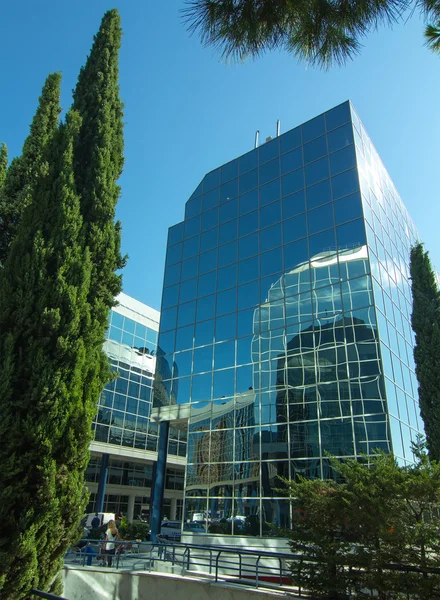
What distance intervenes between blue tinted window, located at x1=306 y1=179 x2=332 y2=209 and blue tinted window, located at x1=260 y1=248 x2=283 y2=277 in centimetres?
287

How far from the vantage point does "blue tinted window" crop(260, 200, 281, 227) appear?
23.6 metres

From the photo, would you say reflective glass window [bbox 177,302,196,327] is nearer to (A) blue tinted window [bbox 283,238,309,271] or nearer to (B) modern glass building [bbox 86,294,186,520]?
(A) blue tinted window [bbox 283,238,309,271]

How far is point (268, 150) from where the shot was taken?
2595 cm

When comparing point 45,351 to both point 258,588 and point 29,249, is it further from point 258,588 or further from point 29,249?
point 258,588

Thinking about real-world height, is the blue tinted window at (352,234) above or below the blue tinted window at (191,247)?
below

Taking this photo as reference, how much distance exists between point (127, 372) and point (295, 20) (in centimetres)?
3483

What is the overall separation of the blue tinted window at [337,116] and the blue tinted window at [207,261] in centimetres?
935

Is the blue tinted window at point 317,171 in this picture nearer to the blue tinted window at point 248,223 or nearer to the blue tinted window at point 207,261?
the blue tinted window at point 248,223

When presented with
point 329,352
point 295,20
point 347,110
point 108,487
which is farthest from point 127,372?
point 295,20

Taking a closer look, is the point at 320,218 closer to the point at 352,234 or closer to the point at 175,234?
the point at 352,234

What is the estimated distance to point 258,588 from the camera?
935 centimetres

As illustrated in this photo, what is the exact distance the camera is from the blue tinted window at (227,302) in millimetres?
23531

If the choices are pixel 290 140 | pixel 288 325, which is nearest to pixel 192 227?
pixel 290 140

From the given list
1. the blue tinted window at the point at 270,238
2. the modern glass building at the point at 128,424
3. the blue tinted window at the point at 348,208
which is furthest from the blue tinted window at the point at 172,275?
the blue tinted window at the point at 348,208
